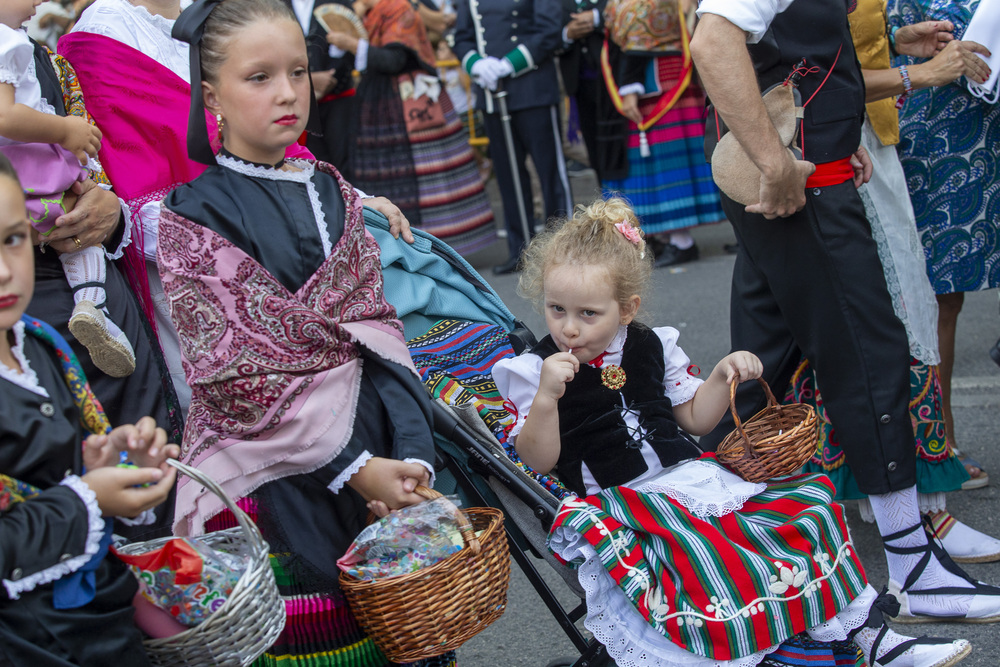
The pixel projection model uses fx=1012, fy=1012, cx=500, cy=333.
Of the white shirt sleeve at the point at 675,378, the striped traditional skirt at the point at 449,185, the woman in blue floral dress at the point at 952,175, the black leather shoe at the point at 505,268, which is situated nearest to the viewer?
the white shirt sleeve at the point at 675,378

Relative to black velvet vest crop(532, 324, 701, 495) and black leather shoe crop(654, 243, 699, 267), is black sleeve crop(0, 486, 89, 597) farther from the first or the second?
black leather shoe crop(654, 243, 699, 267)

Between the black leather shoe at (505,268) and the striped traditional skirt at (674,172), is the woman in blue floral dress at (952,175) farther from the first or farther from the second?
the black leather shoe at (505,268)

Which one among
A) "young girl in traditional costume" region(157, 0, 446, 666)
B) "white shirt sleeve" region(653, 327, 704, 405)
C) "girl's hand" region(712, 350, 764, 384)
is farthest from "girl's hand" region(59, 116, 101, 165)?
"girl's hand" region(712, 350, 764, 384)

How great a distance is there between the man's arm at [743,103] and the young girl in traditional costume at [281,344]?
1071mm

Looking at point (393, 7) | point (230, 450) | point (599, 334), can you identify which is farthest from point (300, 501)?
point (393, 7)

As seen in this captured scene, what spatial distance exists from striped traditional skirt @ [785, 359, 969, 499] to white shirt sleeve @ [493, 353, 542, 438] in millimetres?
1133

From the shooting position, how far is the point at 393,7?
7.18 metres

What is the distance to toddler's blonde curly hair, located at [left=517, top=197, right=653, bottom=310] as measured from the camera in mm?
2521

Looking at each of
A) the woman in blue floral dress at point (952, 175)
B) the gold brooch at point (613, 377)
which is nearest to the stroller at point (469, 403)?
the gold brooch at point (613, 377)

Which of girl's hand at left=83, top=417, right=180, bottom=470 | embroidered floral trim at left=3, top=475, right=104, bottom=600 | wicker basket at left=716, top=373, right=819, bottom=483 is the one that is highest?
girl's hand at left=83, top=417, right=180, bottom=470

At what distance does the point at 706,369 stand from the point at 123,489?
3817mm

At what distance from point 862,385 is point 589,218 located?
93 centimetres

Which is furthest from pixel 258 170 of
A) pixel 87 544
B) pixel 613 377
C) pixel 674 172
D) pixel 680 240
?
pixel 680 240

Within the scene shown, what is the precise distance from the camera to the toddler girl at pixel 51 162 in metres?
2.30
